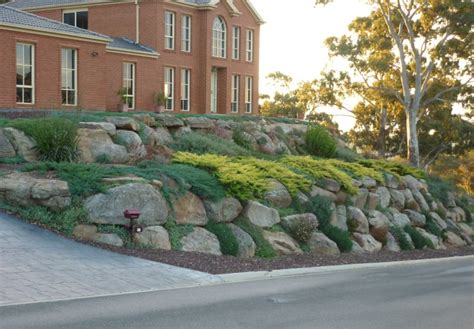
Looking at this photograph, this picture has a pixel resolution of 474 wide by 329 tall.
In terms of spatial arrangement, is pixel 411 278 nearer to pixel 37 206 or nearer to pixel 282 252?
pixel 282 252

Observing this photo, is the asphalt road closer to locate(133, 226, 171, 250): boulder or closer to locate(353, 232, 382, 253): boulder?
locate(133, 226, 171, 250): boulder

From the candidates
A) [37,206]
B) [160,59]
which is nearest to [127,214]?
[37,206]

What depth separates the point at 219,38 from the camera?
133 ft

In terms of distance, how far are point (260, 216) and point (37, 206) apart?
5.56 meters

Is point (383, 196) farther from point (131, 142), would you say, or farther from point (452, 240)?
point (131, 142)

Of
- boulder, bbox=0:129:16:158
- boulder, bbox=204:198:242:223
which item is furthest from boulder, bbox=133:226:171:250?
boulder, bbox=0:129:16:158

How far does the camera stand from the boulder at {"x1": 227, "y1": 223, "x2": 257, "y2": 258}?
1602 cm

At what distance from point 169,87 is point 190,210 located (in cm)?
2241

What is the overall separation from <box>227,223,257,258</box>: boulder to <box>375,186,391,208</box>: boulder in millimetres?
8564

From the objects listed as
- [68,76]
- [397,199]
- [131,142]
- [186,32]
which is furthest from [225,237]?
[186,32]

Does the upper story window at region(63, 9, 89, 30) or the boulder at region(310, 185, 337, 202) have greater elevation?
the upper story window at region(63, 9, 89, 30)

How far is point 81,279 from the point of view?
447 inches

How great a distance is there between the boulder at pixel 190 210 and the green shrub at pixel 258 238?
1.11 metres

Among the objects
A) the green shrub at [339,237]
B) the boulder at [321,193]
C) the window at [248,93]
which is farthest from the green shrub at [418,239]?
the window at [248,93]
